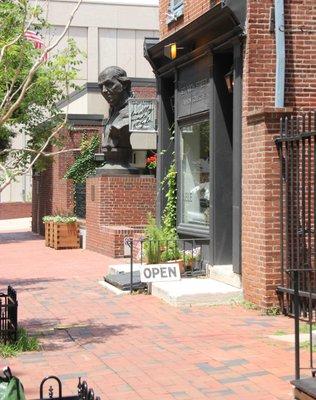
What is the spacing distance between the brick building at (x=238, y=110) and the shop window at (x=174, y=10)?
0.02 meters

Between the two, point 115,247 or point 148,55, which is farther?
point 115,247

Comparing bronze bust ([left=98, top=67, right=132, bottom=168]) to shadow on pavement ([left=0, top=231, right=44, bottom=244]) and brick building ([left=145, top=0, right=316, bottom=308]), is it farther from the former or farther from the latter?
shadow on pavement ([left=0, top=231, right=44, bottom=244])

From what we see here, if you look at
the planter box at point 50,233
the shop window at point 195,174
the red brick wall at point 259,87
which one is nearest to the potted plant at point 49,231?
the planter box at point 50,233

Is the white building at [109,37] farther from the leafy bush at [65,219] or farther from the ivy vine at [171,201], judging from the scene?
the ivy vine at [171,201]

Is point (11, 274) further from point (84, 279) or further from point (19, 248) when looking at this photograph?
point (19, 248)

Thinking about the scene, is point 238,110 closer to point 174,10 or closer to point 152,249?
point 152,249

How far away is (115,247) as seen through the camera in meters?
17.7

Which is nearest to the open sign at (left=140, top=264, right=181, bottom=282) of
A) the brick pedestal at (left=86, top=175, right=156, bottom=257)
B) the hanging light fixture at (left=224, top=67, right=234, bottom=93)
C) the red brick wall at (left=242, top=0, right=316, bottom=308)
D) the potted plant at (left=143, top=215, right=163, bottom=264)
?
the red brick wall at (left=242, top=0, right=316, bottom=308)

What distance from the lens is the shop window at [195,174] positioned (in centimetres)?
1291

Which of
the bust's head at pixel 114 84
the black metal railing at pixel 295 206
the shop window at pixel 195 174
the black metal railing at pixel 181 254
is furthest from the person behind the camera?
the bust's head at pixel 114 84

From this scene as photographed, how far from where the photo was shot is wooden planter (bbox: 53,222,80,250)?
21.2m

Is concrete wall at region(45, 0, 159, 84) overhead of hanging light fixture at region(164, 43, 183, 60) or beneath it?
overhead

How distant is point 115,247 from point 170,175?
4147 millimetres

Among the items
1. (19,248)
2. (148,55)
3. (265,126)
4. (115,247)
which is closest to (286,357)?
(265,126)
